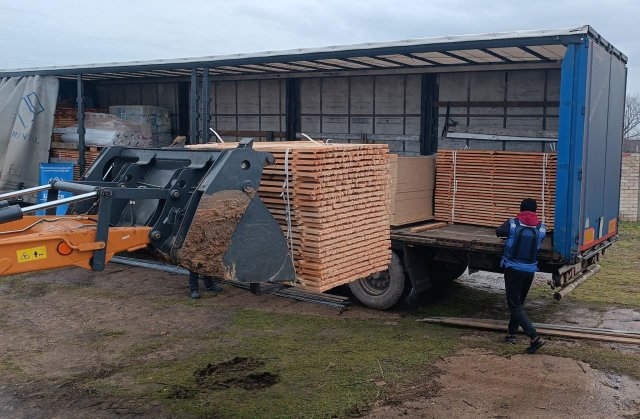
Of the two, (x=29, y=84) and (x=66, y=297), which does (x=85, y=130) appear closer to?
(x=29, y=84)

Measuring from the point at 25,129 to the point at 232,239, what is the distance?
37.0 feet

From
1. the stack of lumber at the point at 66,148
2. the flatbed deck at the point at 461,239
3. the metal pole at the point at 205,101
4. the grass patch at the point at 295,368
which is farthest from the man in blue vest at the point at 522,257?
the stack of lumber at the point at 66,148

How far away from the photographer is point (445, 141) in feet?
35.3

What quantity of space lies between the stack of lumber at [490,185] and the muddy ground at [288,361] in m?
1.31

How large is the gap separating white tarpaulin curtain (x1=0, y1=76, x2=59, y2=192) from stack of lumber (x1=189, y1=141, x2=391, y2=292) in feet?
33.2

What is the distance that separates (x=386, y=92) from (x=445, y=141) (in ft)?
5.02

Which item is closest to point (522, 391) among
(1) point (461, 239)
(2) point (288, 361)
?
(2) point (288, 361)

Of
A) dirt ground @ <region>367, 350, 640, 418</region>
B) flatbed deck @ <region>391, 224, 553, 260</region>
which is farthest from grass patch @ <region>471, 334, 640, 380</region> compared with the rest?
flatbed deck @ <region>391, 224, 553, 260</region>

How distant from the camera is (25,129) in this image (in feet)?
45.0

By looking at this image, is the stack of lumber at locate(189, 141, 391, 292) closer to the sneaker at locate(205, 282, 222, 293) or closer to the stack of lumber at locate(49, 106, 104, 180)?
the sneaker at locate(205, 282, 222, 293)

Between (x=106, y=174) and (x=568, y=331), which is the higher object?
(x=106, y=174)

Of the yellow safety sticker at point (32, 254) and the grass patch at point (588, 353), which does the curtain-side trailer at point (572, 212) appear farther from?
the yellow safety sticker at point (32, 254)

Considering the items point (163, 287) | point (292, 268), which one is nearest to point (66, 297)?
point (163, 287)

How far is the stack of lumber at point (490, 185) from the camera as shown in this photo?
28.1 ft
